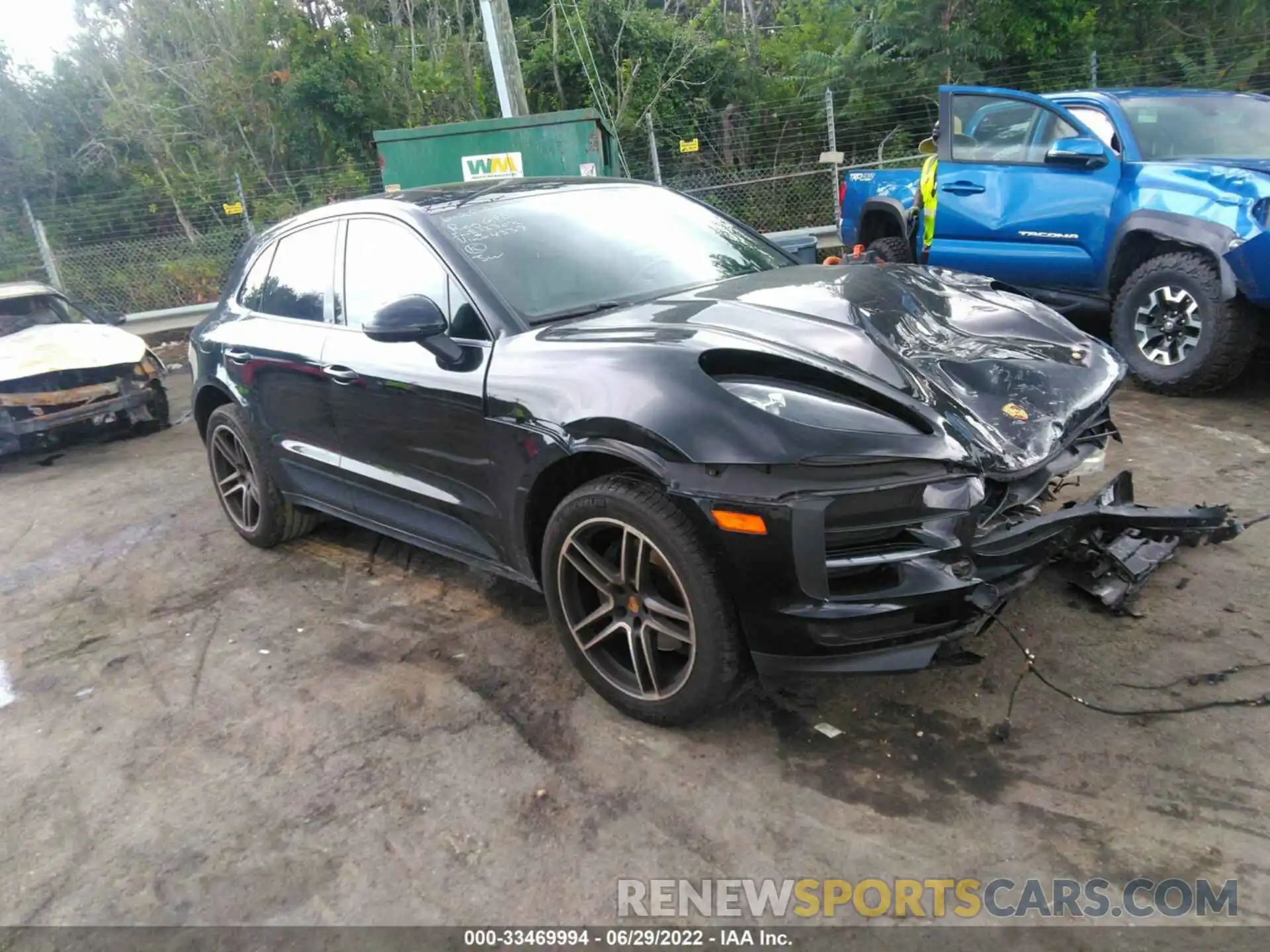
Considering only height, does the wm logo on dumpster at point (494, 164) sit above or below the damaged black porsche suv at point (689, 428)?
above

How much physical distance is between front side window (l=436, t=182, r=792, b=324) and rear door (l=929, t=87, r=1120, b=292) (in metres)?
2.85

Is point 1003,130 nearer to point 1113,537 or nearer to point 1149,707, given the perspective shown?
point 1113,537

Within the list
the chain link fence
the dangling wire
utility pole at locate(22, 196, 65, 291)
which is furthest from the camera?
the chain link fence

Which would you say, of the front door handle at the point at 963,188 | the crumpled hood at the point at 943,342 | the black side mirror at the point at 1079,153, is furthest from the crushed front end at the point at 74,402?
the black side mirror at the point at 1079,153

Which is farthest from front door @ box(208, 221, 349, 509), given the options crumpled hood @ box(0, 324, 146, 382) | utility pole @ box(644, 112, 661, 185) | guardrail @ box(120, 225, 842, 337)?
guardrail @ box(120, 225, 842, 337)

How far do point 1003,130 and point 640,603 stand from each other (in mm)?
5171

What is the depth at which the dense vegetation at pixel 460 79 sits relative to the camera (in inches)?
529

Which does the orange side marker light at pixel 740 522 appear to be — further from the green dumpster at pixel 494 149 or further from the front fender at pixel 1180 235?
the green dumpster at pixel 494 149

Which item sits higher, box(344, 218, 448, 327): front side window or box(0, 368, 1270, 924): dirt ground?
box(344, 218, 448, 327): front side window

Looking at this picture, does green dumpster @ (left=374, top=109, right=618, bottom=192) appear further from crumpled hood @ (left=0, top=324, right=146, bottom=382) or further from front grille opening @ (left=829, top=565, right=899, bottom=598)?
front grille opening @ (left=829, top=565, right=899, bottom=598)

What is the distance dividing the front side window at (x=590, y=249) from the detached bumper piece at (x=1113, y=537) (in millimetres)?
1575

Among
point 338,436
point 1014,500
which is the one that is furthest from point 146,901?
point 1014,500

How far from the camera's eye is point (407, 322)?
3.08 meters

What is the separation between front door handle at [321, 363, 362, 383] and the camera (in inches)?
144
